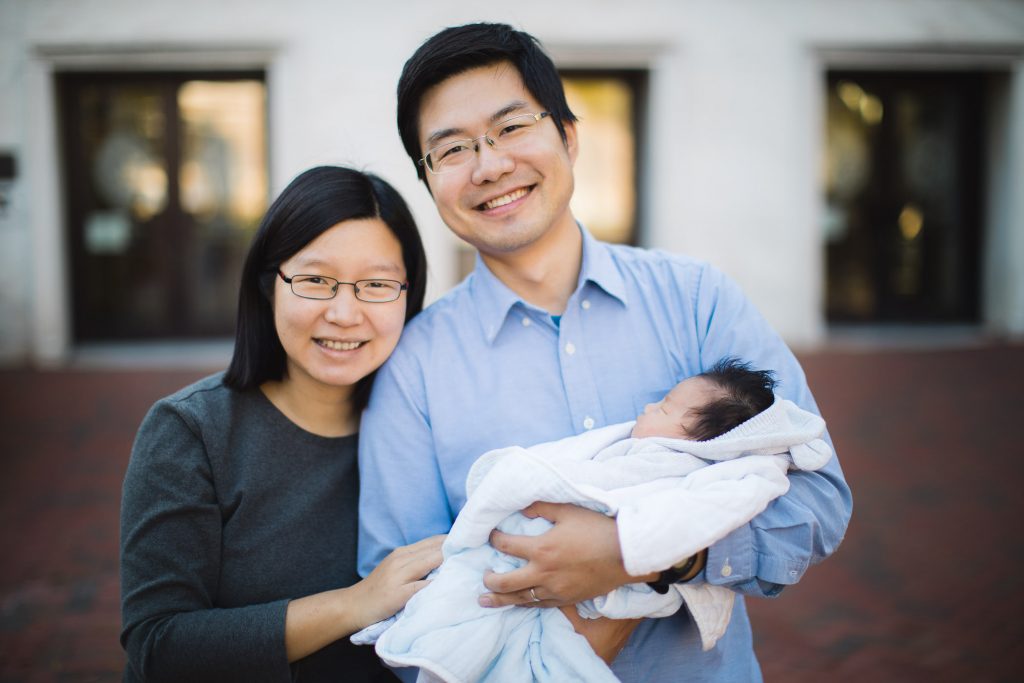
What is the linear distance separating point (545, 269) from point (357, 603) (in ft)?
3.19

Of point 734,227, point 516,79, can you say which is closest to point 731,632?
point 516,79

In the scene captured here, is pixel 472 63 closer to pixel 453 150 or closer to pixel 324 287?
pixel 453 150

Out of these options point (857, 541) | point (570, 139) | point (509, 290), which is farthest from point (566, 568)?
point (857, 541)

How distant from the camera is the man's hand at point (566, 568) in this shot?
→ 1.64m

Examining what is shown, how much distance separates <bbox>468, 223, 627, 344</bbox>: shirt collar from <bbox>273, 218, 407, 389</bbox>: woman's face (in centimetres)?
23

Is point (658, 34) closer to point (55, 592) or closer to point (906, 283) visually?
point (906, 283)

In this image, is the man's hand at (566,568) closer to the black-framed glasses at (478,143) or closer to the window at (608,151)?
the black-framed glasses at (478,143)

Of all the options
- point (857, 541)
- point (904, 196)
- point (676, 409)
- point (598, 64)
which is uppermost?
point (598, 64)

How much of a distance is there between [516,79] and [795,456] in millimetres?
1183

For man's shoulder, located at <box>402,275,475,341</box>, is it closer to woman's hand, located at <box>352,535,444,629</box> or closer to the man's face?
the man's face

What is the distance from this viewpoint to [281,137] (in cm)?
→ 988

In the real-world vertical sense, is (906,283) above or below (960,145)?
below

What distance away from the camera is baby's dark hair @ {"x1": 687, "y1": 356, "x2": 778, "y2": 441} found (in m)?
1.91

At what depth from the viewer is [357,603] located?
182 cm
